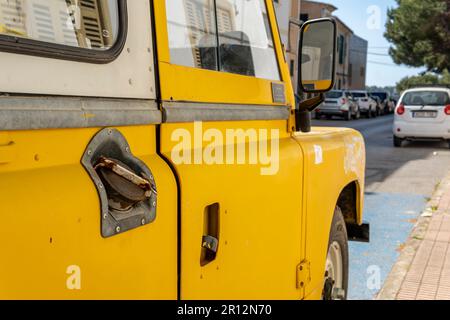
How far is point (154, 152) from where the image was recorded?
166cm

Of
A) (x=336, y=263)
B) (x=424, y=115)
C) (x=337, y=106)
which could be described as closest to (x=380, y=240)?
(x=336, y=263)

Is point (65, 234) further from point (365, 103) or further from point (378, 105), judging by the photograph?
point (378, 105)

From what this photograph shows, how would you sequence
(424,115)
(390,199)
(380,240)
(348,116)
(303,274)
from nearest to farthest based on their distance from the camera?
(303,274) < (380,240) < (390,199) < (424,115) < (348,116)

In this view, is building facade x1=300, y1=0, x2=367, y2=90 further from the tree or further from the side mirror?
the side mirror

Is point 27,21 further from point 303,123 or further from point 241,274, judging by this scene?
point 303,123

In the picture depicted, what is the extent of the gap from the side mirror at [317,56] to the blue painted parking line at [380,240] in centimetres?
228

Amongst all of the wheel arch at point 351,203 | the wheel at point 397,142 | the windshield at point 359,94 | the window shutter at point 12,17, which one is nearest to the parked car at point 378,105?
the windshield at point 359,94

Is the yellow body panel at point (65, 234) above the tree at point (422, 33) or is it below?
below

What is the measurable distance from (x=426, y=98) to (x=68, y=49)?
14497 mm

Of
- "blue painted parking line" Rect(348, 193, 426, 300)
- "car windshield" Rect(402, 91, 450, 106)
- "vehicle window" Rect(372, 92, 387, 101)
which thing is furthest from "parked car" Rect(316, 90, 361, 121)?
"blue painted parking line" Rect(348, 193, 426, 300)

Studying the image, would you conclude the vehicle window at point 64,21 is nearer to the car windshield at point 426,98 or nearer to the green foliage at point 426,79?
the car windshield at point 426,98

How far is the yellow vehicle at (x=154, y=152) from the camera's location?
1.22m
